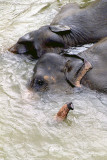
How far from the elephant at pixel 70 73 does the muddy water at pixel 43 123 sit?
0.11 metres

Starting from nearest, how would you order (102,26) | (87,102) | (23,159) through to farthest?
(23,159) → (87,102) → (102,26)

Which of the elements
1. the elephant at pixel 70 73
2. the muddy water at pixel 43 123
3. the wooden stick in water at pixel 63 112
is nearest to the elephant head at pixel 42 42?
the muddy water at pixel 43 123

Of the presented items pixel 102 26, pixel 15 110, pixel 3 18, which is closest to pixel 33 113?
pixel 15 110

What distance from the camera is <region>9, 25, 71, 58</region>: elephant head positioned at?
Result: 5.82m

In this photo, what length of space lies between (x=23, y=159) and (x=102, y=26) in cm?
362

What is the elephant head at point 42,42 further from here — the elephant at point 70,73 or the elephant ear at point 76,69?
the elephant ear at point 76,69

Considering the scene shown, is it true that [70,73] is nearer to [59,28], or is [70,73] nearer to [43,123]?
[43,123]

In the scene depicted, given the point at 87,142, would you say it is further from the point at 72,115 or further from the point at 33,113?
A: the point at 33,113

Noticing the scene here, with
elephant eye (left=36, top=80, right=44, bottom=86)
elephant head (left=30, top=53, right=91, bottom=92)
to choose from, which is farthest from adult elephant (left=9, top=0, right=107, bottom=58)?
elephant eye (left=36, top=80, right=44, bottom=86)

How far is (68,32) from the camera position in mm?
6316

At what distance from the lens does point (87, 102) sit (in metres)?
4.50

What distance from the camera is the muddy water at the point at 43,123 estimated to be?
11.7ft

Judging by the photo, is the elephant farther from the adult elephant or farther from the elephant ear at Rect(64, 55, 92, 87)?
the adult elephant

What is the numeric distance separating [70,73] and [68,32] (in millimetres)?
1728
